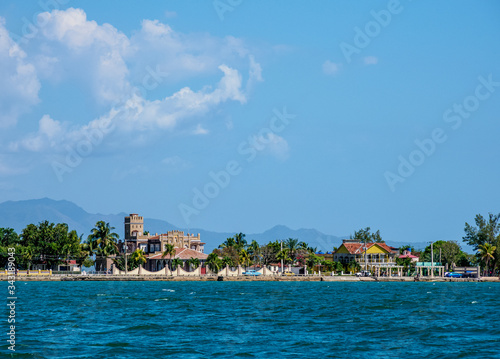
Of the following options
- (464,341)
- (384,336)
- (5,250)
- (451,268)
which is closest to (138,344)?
(384,336)

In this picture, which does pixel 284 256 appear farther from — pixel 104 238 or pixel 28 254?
pixel 28 254

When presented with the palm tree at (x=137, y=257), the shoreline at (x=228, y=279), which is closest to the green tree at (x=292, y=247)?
the shoreline at (x=228, y=279)

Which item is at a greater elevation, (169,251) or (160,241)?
(160,241)

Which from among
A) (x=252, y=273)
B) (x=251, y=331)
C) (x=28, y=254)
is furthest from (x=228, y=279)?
(x=251, y=331)

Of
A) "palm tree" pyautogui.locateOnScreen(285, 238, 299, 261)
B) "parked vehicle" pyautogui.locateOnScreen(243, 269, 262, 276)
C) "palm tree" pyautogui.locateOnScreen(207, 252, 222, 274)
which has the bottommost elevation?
"parked vehicle" pyautogui.locateOnScreen(243, 269, 262, 276)

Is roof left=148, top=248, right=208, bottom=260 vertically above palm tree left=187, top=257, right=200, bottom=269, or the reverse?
roof left=148, top=248, right=208, bottom=260

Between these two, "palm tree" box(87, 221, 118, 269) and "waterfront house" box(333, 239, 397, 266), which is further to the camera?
"waterfront house" box(333, 239, 397, 266)

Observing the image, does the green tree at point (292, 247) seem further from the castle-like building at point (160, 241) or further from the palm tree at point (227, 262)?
the castle-like building at point (160, 241)

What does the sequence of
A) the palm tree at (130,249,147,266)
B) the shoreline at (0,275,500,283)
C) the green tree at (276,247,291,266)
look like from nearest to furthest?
1. the shoreline at (0,275,500,283)
2. the palm tree at (130,249,147,266)
3. the green tree at (276,247,291,266)

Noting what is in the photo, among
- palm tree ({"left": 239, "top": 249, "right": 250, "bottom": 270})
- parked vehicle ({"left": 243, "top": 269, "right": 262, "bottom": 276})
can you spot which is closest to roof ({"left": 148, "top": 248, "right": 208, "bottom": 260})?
palm tree ({"left": 239, "top": 249, "right": 250, "bottom": 270})

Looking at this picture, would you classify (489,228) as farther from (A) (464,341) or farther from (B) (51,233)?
(A) (464,341)

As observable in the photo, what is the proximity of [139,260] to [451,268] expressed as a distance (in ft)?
249

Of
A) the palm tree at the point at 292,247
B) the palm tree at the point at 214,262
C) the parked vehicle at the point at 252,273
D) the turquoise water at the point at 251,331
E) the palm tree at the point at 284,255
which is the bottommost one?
the turquoise water at the point at 251,331

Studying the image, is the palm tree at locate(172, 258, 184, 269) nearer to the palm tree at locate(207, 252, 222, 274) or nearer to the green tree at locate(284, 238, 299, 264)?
the palm tree at locate(207, 252, 222, 274)
